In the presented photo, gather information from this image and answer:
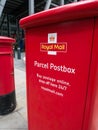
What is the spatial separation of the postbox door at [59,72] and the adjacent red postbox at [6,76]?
0.92 metres

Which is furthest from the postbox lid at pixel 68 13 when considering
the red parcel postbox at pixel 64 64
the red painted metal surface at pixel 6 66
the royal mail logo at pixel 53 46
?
the red painted metal surface at pixel 6 66

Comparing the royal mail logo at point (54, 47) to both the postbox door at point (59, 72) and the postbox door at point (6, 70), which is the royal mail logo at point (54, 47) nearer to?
the postbox door at point (59, 72)

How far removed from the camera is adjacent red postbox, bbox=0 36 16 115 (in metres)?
2.16

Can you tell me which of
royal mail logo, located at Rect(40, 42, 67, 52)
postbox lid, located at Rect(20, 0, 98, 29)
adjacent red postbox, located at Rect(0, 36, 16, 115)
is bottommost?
adjacent red postbox, located at Rect(0, 36, 16, 115)

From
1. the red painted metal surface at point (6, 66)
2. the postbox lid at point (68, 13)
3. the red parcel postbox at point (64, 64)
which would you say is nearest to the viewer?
the postbox lid at point (68, 13)

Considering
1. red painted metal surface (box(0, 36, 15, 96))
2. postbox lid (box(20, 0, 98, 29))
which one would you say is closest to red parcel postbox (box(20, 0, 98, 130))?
postbox lid (box(20, 0, 98, 29))

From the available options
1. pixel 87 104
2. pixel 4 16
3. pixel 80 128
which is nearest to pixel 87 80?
pixel 87 104

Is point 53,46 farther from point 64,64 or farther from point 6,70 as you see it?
point 6,70

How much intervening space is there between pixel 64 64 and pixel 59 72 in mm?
86

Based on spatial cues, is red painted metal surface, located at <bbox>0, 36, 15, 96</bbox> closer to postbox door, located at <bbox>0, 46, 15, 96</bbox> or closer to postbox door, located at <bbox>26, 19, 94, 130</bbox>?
postbox door, located at <bbox>0, 46, 15, 96</bbox>

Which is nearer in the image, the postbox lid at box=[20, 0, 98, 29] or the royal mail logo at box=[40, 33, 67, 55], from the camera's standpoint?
the postbox lid at box=[20, 0, 98, 29]

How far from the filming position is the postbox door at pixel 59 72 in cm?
96

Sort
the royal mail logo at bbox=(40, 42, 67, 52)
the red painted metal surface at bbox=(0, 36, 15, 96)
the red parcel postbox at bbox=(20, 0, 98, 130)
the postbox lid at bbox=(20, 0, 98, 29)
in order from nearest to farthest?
1. the postbox lid at bbox=(20, 0, 98, 29)
2. the red parcel postbox at bbox=(20, 0, 98, 130)
3. the royal mail logo at bbox=(40, 42, 67, 52)
4. the red painted metal surface at bbox=(0, 36, 15, 96)

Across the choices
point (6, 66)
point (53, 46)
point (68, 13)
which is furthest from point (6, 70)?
point (68, 13)
